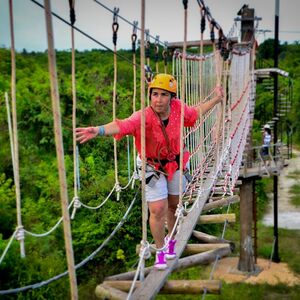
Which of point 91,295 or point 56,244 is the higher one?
point 56,244

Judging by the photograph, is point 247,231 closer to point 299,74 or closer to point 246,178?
point 246,178

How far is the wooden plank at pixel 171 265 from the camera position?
160 centimetres

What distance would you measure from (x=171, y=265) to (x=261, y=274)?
18.7 ft

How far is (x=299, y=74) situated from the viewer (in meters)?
20.3

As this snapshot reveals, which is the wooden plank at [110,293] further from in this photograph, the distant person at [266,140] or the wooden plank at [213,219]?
the distant person at [266,140]

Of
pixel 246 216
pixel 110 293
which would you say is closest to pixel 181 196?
pixel 110 293

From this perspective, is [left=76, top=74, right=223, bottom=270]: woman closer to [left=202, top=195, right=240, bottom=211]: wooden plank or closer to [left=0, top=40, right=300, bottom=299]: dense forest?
[left=202, top=195, right=240, bottom=211]: wooden plank

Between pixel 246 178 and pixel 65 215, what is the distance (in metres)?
5.45

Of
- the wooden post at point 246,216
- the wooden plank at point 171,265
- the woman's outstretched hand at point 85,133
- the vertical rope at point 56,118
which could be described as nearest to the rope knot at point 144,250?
the wooden plank at point 171,265

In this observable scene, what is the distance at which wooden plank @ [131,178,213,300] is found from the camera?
1601 millimetres

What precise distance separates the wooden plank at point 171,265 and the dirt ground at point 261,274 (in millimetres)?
4603

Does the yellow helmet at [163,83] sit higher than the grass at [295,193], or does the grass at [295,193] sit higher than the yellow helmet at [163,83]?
the yellow helmet at [163,83]

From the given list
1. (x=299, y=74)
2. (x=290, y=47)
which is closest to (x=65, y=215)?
(x=299, y=74)

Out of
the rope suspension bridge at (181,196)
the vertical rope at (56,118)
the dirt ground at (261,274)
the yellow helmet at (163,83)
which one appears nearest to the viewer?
the vertical rope at (56,118)
